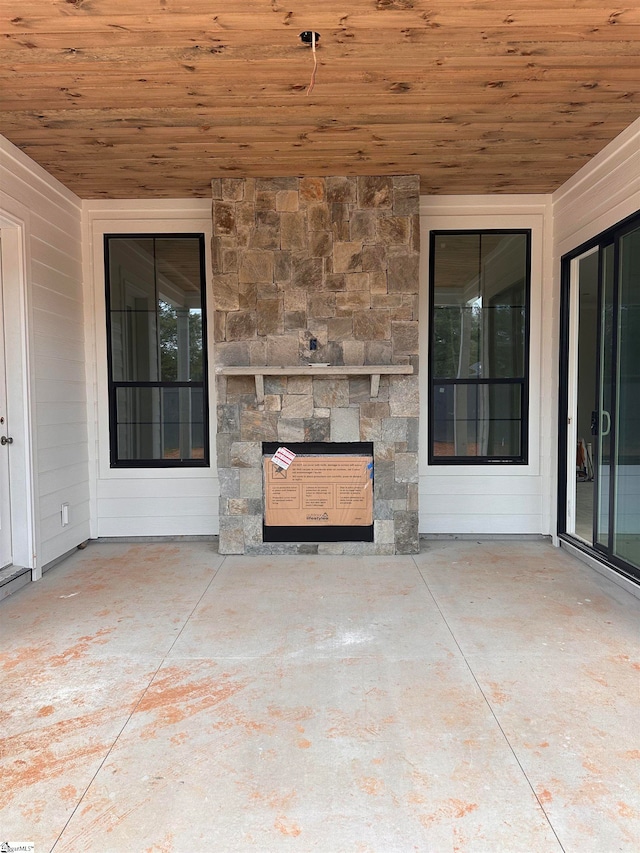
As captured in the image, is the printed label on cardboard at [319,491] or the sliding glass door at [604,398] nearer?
the sliding glass door at [604,398]

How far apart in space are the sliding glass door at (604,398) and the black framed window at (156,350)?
3107mm

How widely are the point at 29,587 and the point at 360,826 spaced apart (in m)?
2.96

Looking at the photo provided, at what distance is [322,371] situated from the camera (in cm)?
414

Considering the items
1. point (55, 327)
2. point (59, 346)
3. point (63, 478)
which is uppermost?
point (55, 327)

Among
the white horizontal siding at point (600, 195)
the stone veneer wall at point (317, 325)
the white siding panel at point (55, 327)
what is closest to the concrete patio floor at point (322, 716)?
the stone veneer wall at point (317, 325)

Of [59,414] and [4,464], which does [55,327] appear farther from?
[4,464]

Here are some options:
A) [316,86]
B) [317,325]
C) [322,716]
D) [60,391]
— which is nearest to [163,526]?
[60,391]

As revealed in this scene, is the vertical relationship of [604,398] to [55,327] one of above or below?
below

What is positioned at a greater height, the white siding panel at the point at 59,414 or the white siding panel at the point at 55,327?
the white siding panel at the point at 55,327

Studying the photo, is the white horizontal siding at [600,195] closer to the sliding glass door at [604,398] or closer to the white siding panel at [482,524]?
the sliding glass door at [604,398]

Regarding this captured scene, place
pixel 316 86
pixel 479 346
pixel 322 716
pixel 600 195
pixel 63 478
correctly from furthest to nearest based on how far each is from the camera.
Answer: pixel 479 346 < pixel 63 478 < pixel 600 195 < pixel 316 86 < pixel 322 716

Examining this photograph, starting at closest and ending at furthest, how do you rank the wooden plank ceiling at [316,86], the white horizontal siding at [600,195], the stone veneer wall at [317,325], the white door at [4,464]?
the wooden plank ceiling at [316,86] < the white horizontal siding at [600,195] < the white door at [4,464] < the stone veneer wall at [317,325]

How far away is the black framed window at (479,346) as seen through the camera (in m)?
4.82

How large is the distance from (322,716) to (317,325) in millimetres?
2926
